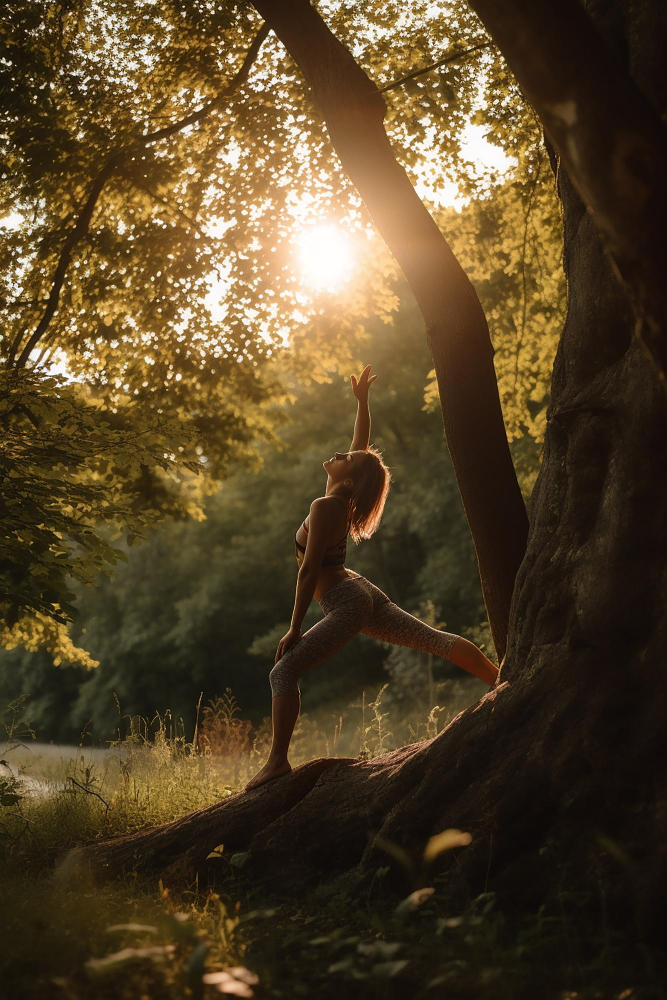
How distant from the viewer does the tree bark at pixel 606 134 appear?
226cm

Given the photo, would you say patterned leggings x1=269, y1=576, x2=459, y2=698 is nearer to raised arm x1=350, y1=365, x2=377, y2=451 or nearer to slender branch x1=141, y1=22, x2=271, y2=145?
raised arm x1=350, y1=365, x2=377, y2=451

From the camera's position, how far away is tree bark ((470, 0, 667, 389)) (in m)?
2.26

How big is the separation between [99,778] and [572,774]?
→ 17.2ft

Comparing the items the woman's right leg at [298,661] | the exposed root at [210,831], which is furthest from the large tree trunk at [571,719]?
the woman's right leg at [298,661]

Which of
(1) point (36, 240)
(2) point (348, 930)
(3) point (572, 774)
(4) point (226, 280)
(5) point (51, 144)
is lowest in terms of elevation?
(2) point (348, 930)

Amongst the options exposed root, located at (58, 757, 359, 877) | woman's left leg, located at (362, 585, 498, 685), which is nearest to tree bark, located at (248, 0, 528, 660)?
woman's left leg, located at (362, 585, 498, 685)

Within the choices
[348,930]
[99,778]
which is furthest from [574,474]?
[99,778]

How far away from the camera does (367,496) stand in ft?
16.9

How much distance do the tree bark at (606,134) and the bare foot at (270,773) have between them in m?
3.33

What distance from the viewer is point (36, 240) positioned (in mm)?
9156

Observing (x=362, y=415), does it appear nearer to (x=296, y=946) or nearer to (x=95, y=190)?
(x=296, y=946)

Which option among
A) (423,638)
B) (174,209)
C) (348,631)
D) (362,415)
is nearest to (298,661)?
(348,631)

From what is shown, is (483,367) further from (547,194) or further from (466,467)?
(547,194)

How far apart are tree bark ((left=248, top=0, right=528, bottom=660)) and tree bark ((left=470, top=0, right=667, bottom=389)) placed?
9.06ft
